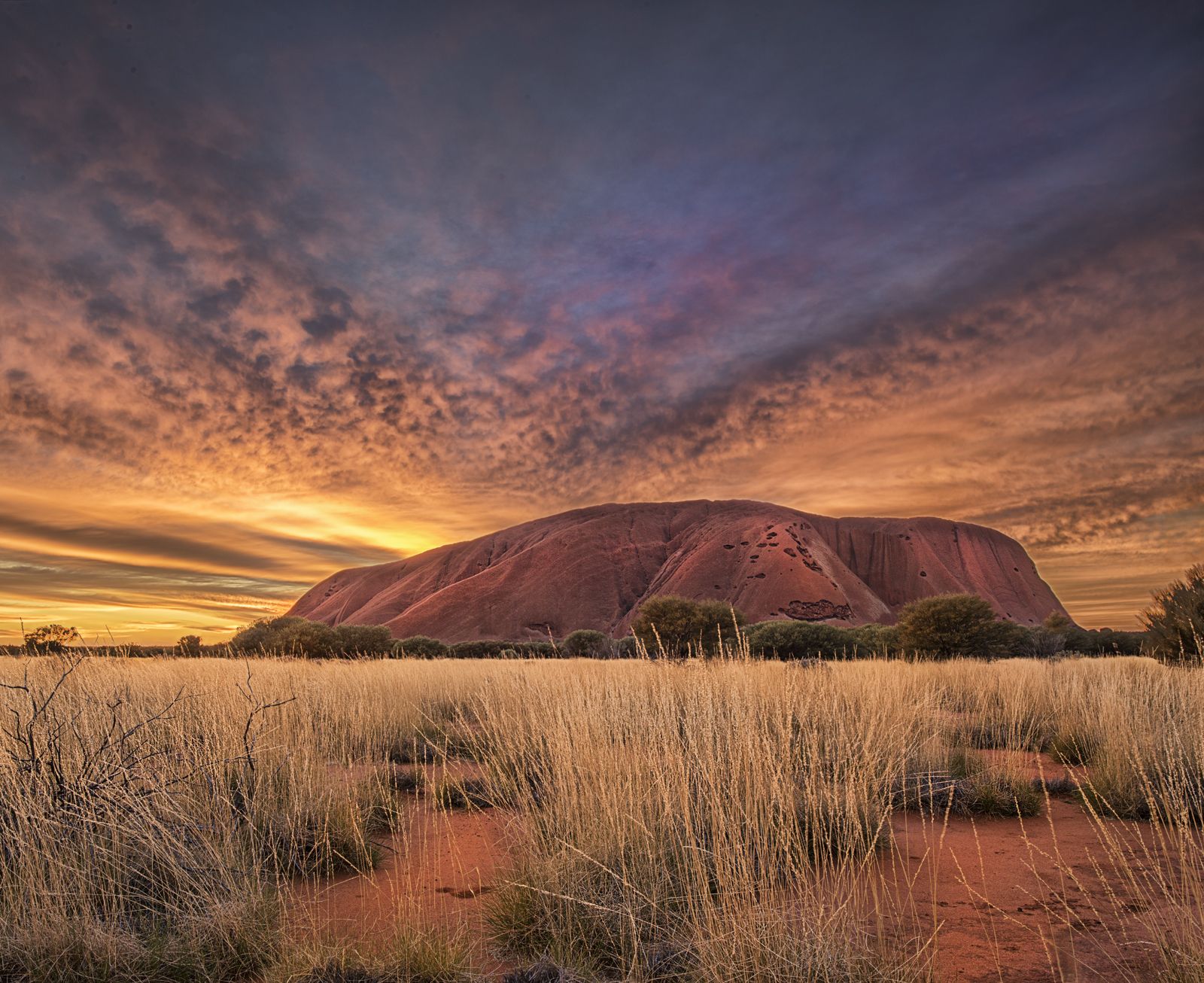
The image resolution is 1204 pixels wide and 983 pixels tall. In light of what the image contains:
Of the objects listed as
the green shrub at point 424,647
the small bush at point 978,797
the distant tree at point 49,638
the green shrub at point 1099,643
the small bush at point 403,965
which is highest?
the distant tree at point 49,638

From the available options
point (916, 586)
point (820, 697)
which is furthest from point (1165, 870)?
point (916, 586)

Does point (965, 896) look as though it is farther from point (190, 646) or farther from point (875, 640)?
point (875, 640)

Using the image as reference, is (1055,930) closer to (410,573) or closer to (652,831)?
(652,831)

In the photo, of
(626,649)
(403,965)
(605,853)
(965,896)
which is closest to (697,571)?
(626,649)

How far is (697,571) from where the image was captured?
64.6 metres

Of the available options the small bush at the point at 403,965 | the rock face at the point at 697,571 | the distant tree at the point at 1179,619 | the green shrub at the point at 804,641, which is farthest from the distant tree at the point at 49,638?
the rock face at the point at 697,571

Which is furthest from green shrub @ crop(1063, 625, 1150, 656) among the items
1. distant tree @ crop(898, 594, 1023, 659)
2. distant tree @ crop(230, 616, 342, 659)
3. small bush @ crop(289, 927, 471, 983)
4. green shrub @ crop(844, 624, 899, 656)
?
small bush @ crop(289, 927, 471, 983)

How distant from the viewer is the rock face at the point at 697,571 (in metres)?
62.0

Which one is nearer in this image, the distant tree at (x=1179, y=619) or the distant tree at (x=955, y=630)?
the distant tree at (x=1179, y=619)

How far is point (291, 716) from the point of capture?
264 inches

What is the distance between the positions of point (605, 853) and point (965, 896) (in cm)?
211

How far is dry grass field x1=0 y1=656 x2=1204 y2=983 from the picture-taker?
263 cm

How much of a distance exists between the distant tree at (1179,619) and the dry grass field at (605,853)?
5276 mm

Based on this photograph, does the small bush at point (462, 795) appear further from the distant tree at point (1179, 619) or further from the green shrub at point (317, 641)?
the green shrub at point (317, 641)
